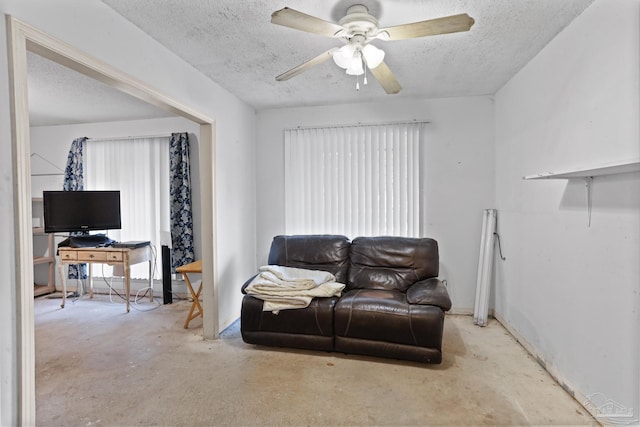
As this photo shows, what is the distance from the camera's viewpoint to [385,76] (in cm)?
217

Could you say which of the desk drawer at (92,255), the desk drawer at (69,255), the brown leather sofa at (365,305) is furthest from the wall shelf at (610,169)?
the desk drawer at (69,255)

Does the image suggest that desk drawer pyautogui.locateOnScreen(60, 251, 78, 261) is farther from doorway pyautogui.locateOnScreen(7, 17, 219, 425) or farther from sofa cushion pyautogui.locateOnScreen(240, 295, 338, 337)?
doorway pyautogui.locateOnScreen(7, 17, 219, 425)

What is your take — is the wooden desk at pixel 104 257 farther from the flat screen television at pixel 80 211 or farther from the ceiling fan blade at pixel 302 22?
the ceiling fan blade at pixel 302 22

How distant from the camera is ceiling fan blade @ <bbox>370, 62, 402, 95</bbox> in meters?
2.08

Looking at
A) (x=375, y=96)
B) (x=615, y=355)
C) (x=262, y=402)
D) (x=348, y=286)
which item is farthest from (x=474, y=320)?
(x=375, y=96)

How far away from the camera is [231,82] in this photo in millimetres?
3088

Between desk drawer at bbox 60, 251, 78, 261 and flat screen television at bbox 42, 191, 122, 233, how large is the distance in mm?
267

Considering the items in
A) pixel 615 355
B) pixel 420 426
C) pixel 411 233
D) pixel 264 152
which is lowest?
pixel 420 426

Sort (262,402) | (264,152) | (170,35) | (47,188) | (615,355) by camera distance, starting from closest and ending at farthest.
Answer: (615,355) < (262,402) < (170,35) < (264,152) < (47,188)

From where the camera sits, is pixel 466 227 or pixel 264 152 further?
pixel 264 152

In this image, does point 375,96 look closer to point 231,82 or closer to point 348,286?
point 231,82

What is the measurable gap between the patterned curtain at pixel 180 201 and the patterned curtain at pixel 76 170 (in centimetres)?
138

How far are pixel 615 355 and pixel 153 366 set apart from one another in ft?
10.0

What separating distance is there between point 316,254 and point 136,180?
2790mm
